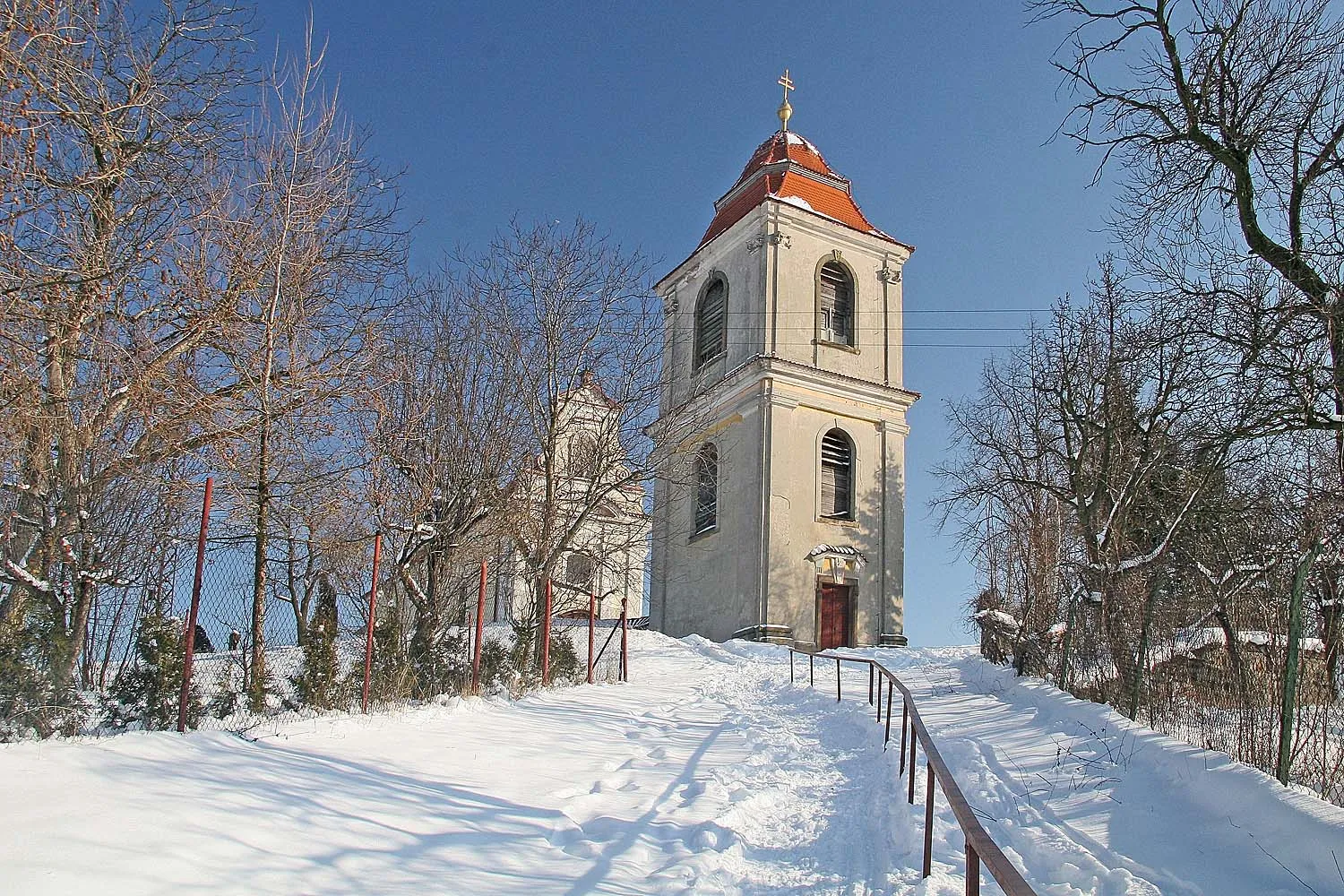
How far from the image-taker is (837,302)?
1364 inches

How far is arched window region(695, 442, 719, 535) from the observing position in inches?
1302

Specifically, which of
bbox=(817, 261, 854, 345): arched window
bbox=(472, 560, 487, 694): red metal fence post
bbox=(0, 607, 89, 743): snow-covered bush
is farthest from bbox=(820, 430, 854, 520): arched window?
bbox=(0, 607, 89, 743): snow-covered bush

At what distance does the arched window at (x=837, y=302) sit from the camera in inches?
1345

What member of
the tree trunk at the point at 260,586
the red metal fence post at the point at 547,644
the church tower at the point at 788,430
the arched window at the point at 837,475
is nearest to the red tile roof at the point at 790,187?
the church tower at the point at 788,430

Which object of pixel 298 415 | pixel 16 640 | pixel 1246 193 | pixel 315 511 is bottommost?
pixel 16 640

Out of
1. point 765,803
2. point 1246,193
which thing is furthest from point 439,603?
point 1246,193

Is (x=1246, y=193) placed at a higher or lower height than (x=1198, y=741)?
higher

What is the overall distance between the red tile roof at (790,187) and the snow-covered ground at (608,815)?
26.2 metres

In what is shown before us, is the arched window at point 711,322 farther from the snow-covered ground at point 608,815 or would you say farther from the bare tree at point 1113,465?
the snow-covered ground at point 608,815

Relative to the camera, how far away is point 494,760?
931 cm

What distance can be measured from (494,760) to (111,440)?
6566mm

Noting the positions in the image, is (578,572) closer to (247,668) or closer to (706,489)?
(706,489)

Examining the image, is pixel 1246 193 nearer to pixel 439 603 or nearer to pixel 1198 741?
pixel 1198 741

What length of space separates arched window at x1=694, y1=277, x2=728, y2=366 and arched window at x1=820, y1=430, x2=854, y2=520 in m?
4.83
